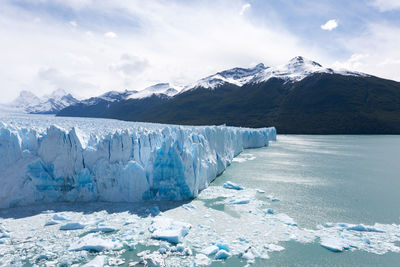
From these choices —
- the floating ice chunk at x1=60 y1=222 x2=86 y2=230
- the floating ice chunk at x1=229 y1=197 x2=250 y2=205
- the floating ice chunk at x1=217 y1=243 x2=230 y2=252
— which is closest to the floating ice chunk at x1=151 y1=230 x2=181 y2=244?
the floating ice chunk at x1=217 y1=243 x2=230 y2=252

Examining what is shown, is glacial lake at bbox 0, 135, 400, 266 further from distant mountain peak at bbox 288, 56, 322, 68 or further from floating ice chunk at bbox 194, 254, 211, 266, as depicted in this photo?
distant mountain peak at bbox 288, 56, 322, 68

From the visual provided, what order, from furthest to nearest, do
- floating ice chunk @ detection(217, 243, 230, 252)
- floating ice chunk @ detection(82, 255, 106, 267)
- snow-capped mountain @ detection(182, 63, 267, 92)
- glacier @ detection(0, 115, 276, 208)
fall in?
1. snow-capped mountain @ detection(182, 63, 267, 92)
2. glacier @ detection(0, 115, 276, 208)
3. floating ice chunk @ detection(217, 243, 230, 252)
4. floating ice chunk @ detection(82, 255, 106, 267)

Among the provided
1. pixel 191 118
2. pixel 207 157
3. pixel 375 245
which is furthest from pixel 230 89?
pixel 375 245

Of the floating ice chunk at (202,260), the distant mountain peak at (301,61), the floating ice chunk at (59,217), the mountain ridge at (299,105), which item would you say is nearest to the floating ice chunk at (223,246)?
the floating ice chunk at (202,260)

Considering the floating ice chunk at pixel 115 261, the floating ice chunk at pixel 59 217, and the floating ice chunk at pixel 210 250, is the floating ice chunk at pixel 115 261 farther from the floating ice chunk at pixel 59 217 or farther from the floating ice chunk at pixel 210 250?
the floating ice chunk at pixel 59 217

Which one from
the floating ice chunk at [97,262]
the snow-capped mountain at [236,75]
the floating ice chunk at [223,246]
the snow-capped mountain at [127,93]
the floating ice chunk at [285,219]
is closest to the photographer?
the floating ice chunk at [97,262]

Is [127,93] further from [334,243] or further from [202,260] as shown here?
[334,243]

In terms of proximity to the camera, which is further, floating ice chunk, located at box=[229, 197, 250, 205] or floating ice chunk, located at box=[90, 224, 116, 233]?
floating ice chunk, located at box=[229, 197, 250, 205]
